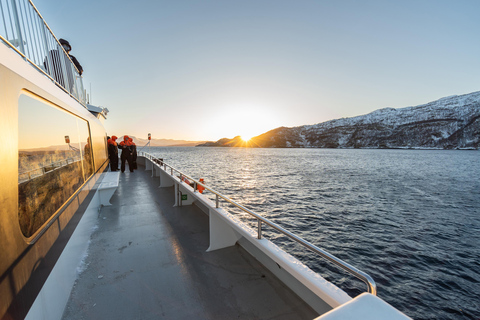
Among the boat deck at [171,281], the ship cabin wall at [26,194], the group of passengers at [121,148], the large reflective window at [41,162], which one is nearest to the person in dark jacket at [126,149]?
the group of passengers at [121,148]

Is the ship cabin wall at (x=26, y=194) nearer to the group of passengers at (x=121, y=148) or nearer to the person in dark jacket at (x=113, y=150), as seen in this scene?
the person in dark jacket at (x=113, y=150)

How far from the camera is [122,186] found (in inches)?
402

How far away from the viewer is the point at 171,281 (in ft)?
11.4

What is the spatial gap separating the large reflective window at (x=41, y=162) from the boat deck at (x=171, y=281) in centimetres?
151

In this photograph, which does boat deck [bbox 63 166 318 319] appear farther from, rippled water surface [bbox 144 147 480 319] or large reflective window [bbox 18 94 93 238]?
rippled water surface [bbox 144 147 480 319]

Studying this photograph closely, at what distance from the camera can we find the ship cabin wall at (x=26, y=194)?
1580 mm

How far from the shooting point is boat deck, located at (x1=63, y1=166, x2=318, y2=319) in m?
2.87

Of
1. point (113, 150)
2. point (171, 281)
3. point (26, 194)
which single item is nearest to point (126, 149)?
point (113, 150)

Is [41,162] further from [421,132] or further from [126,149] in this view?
[421,132]

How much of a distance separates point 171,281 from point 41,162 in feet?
8.45

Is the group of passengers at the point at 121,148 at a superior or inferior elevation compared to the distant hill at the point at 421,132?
inferior

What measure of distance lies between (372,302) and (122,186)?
11.2m

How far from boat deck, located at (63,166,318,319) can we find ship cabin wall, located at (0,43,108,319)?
1.05m

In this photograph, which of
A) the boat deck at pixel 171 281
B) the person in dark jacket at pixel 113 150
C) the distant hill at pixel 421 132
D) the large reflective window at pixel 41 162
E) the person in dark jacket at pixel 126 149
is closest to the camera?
the large reflective window at pixel 41 162
